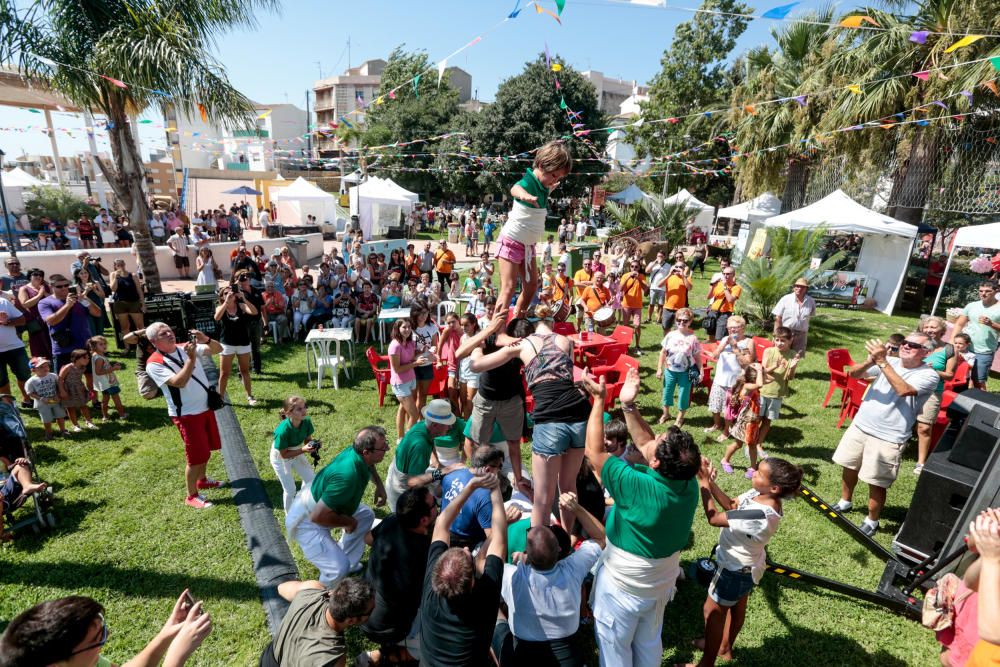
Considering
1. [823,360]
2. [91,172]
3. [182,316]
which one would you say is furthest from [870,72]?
[91,172]

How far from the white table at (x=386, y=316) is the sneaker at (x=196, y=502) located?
4.38 m

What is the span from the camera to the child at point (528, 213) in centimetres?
319

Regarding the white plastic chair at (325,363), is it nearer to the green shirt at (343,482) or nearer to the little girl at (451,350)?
the little girl at (451,350)

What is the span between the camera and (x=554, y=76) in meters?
31.2

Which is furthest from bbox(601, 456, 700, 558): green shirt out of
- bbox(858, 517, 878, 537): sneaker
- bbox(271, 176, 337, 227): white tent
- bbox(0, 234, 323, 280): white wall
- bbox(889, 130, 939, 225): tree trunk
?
bbox(271, 176, 337, 227): white tent

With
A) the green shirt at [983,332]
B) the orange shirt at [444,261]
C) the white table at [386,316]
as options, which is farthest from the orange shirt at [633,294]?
the orange shirt at [444,261]

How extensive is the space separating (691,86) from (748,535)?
30713 millimetres

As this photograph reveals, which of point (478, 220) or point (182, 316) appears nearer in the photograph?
point (182, 316)

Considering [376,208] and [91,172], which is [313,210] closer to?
[376,208]

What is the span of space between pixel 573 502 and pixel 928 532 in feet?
11.0

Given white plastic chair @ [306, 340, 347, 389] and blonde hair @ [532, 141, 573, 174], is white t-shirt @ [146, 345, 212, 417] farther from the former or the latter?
blonde hair @ [532, 141, 573, 174]

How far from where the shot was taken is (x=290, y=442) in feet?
15.5

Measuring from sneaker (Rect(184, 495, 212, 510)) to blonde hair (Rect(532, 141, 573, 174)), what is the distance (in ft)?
15.5

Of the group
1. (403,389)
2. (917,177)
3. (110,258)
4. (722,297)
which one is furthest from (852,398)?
(110,258)
